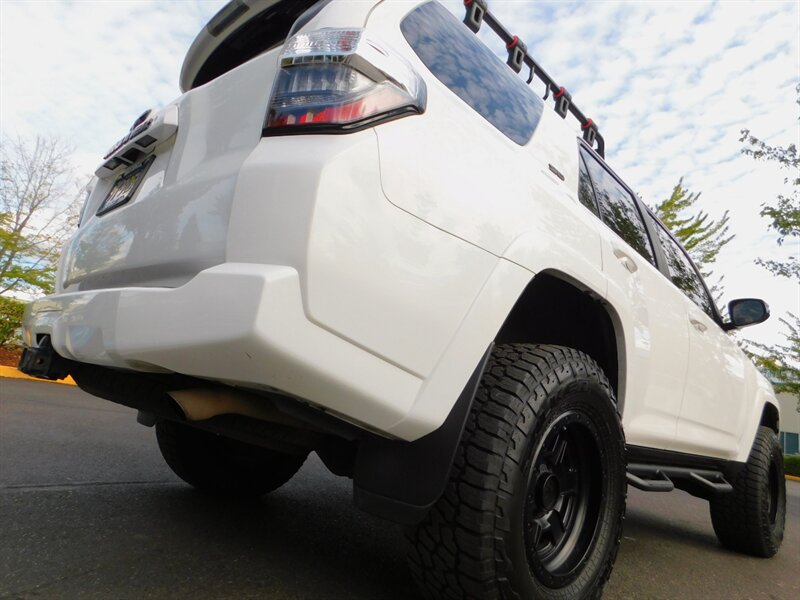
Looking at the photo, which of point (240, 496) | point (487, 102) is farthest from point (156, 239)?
point (240, 496)

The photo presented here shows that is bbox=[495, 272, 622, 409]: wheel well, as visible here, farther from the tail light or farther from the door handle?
the tail light

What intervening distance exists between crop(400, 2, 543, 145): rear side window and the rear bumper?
81cm

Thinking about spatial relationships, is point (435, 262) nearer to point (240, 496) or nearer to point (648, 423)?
point (648, 423)

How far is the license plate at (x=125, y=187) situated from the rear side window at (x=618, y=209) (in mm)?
1704

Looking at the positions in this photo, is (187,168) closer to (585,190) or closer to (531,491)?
(531,491)

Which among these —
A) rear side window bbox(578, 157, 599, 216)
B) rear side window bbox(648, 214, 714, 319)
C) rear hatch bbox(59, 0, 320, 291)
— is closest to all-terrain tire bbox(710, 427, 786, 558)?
rear side window bbox(648, 214, 714, 319)

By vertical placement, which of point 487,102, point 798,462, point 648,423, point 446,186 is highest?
point 487,102

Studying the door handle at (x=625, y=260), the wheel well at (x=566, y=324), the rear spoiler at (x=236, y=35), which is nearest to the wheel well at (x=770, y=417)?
the door handle at (x=625, y=260)

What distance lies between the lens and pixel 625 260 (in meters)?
2.17

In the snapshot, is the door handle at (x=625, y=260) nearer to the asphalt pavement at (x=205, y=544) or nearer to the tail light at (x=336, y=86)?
the tail light at (x=336, y=86)

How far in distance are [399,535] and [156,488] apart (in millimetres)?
1269

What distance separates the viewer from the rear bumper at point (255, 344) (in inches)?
41.6

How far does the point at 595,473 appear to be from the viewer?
1.79 meters

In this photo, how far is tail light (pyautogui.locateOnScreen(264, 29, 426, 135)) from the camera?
4.09 feet
